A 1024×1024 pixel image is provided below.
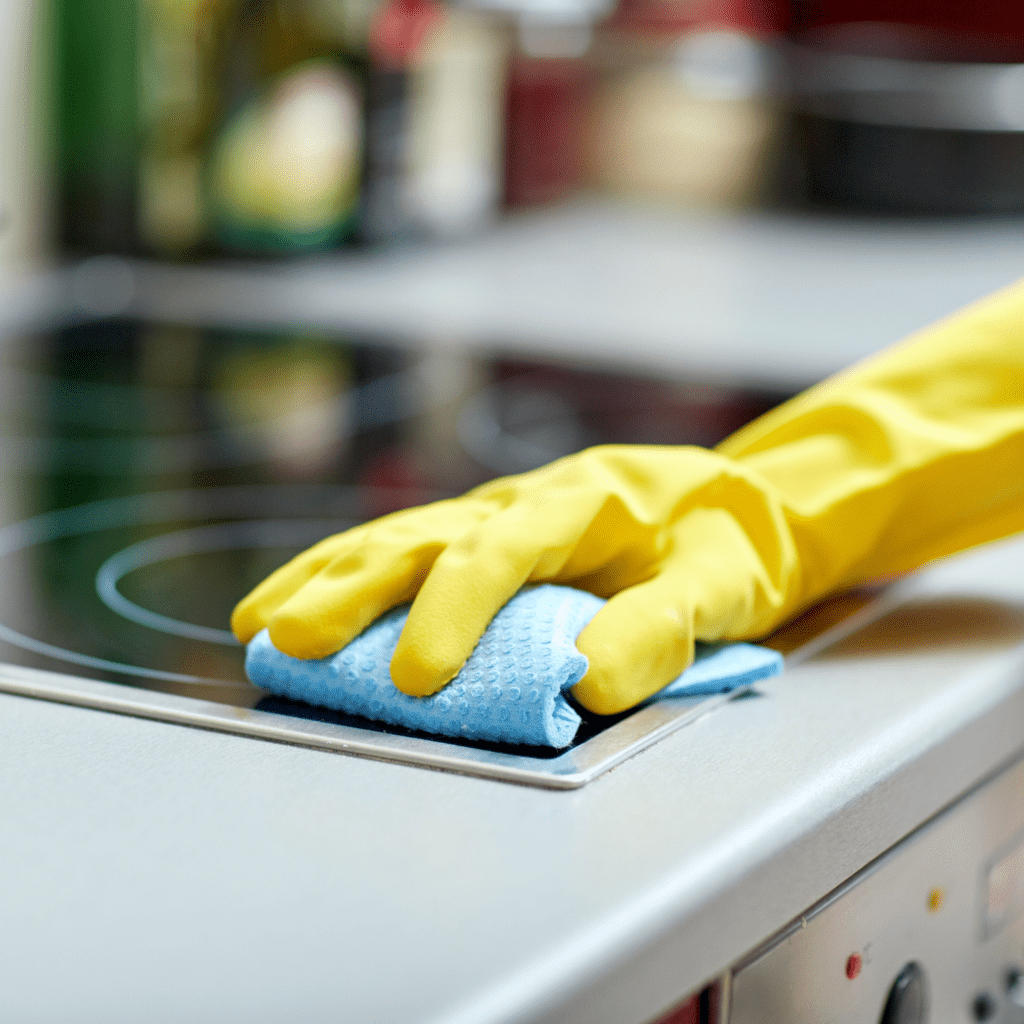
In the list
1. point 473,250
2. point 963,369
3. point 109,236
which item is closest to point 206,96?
point 109,236

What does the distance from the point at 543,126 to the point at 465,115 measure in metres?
0.21

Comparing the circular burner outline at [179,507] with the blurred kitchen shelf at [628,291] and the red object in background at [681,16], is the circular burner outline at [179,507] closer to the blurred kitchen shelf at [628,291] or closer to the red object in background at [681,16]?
the blurred kitchen shelf at [628,291]

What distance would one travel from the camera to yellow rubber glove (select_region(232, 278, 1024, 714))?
0.48 m

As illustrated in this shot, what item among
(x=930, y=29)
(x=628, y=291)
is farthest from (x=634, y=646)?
(x=930, y=29)

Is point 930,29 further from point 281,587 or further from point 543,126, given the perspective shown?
point 281,587

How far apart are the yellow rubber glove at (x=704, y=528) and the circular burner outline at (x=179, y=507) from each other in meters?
0.21

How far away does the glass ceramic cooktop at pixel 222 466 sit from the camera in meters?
0.52

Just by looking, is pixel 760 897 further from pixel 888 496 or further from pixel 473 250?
pixel 473 250

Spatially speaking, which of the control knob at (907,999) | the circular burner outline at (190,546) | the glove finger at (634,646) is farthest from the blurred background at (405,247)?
the control knob at (907,999)

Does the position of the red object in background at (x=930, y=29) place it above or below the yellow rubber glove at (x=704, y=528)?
above

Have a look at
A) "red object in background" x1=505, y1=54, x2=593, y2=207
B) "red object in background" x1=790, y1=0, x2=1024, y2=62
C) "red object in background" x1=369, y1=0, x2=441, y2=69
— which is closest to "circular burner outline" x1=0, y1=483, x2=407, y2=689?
"red object in background" x1=369, y1=0, x2=441, y2=69

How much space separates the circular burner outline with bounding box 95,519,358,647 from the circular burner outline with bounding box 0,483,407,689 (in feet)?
0.07

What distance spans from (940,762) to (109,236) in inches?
42.6

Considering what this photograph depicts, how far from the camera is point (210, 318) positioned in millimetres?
1293
